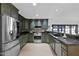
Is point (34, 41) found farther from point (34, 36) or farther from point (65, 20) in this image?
point (65, 20)

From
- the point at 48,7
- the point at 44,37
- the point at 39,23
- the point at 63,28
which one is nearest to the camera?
the point at 48,7

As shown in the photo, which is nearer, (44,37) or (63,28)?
(44,37)

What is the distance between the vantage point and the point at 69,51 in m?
2.85

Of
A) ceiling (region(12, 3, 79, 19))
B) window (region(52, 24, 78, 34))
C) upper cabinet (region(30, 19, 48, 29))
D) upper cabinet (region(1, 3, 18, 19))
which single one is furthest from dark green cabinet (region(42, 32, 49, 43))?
upper cabinet (region(1, 3, 18, 19))

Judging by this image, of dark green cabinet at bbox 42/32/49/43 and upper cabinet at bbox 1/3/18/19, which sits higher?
upper cabinet at bbox 1/3/18/19

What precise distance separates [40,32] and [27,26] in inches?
52.0

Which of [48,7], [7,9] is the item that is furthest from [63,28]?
[7,9]

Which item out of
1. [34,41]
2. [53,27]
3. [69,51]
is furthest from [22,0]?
[53,27]

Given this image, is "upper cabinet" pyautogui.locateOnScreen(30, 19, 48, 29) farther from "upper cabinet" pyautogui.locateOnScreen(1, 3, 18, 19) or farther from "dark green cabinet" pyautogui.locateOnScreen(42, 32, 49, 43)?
"upper cabinet" pyautogui.locateOnScreen(1, 3, 18, 19)

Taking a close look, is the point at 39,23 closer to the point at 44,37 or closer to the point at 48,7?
the point at 44,37

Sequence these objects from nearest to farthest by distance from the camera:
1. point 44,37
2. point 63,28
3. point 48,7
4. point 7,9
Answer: point 7,9 < point 48,7 < point 44,37 < point 63,28

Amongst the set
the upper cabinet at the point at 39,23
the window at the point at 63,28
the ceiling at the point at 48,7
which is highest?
the ceiling at the point at 48,7

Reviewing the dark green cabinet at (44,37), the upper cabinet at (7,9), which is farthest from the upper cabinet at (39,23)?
the upper cabinet at (7,9)

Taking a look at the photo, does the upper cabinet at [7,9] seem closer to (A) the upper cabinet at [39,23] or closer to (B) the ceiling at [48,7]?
(B) the ceiling at [48,7]
